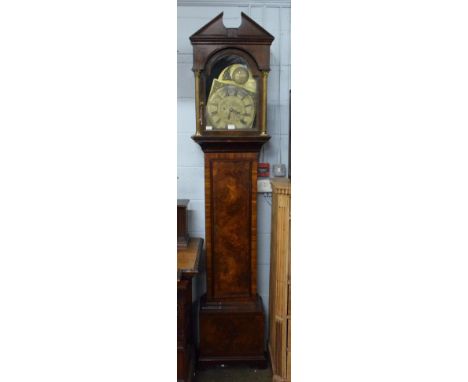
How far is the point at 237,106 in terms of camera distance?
1.79 metres

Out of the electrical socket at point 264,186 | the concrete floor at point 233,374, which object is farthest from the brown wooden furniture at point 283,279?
the electrical socket at point 264,186

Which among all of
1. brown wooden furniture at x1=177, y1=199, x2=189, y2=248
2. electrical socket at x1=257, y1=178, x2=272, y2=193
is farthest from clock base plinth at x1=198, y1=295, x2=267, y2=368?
electrical socket at x1=257, y1=178, x2=272, y2=193

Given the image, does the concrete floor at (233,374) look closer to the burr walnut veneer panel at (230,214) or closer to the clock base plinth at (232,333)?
the clock base plinth at (232,333)

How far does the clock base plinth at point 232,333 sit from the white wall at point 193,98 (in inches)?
13.8

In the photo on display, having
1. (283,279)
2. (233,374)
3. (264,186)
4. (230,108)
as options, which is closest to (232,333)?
(233,374)

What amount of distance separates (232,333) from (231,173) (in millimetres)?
753

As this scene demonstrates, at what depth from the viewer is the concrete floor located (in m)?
1.82

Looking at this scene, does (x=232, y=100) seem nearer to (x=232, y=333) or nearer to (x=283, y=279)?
(x=283, y=279)

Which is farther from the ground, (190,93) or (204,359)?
(190,93)
